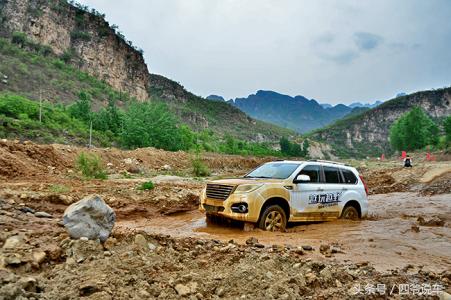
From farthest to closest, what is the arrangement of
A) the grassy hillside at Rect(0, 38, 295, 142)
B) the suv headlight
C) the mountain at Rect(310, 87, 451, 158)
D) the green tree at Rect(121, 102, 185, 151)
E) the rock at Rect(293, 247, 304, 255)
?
the mountain at Rect(310, 87, 451, 158) < the grassy hillside at Rect(0, 38, 295, 142) < the green tree at Rect(121, 102, 185, 151) < the suv headlight < the rock at Rect(293, 247, 304, 255)

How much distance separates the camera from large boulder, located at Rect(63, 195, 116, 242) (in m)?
5.45

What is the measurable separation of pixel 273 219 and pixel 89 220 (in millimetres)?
4298

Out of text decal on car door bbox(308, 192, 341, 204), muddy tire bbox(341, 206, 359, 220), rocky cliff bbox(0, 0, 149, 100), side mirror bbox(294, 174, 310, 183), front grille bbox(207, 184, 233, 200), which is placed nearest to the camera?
front grille bbox(207, 184, 233, 200)

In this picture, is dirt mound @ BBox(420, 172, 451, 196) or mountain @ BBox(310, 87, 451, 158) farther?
mountain @ BBox(310, 87, 451, 158)

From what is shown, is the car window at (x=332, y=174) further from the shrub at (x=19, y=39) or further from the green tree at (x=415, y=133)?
the shrub at (x=19, y=39)

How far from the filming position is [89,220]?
5555 mm

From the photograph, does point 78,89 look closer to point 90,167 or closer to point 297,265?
point 90,167

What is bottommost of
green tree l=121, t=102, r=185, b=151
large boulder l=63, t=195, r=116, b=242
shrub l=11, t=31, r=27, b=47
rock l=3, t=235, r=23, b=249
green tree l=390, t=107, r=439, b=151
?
rock l=3, t=235, r=23, b=249

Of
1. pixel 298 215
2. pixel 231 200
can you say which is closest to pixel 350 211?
pixel 298 215

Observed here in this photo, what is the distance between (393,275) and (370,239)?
116 inches

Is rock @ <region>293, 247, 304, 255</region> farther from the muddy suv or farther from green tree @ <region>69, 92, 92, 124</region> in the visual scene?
green tree @ <region>69, 92, 92, 124</region>

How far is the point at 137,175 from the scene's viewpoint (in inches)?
852

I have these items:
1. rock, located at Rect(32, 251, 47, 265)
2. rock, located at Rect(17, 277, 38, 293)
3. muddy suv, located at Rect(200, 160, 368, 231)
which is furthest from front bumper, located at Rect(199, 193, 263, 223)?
rock, located at Rect(17, 277, 38, 293)

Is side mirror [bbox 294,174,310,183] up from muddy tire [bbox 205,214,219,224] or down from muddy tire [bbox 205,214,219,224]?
up
